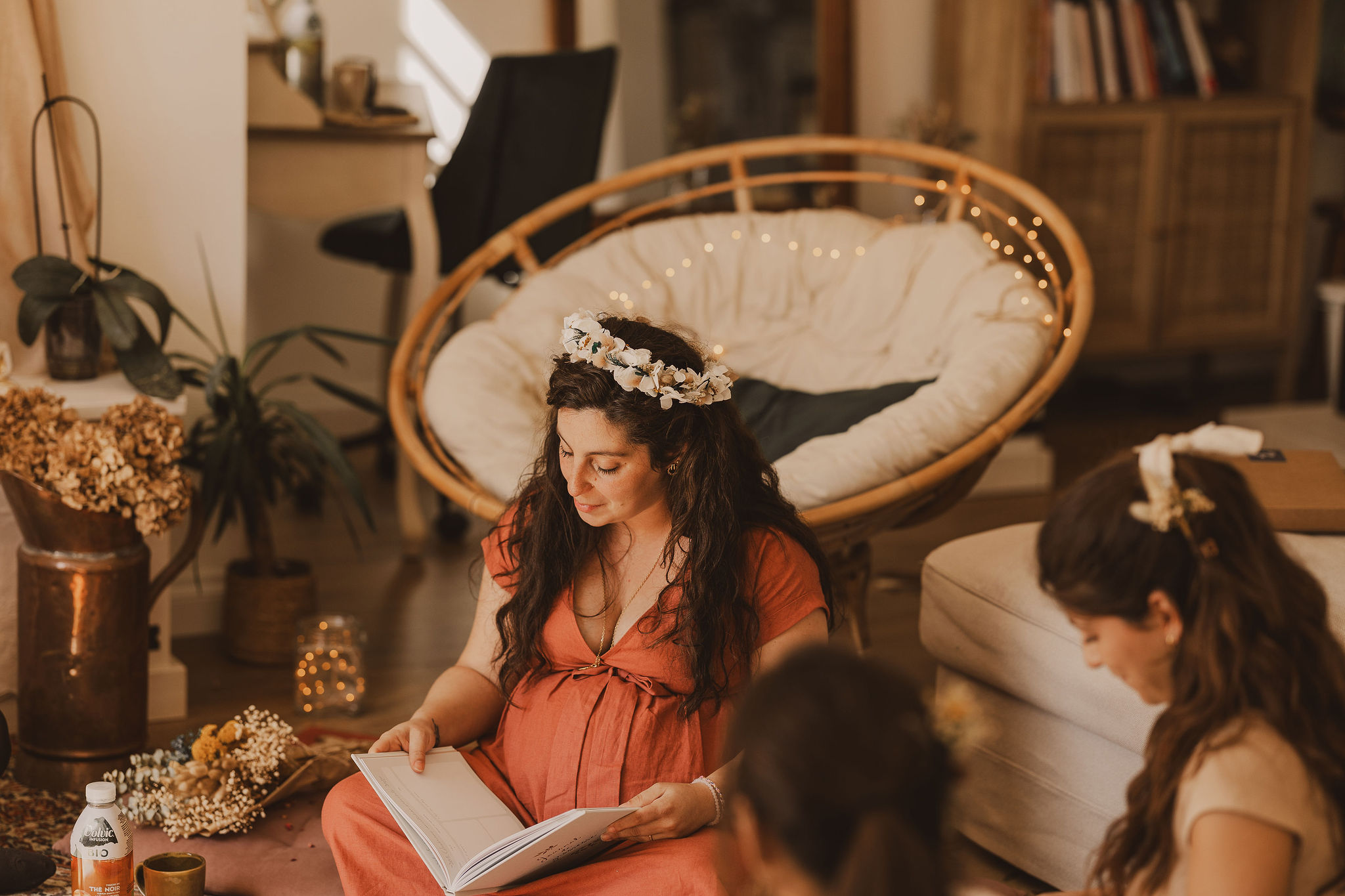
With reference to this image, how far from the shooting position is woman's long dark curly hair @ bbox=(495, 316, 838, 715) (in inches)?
61.6

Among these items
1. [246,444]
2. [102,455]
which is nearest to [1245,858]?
[102,455]

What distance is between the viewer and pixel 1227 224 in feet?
→ 15.1

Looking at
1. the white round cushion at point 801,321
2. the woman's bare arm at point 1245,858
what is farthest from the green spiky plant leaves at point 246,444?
the woman's bare arm at point 1245,858

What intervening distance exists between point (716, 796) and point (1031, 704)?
0.57 meters

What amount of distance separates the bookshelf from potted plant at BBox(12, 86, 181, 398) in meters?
2.66

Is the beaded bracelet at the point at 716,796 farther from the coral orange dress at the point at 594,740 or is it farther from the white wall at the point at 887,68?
the white wall at the point at 887,68

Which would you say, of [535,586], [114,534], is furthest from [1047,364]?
[114,534]

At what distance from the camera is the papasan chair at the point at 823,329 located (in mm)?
2318

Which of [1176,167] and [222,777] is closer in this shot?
[222,777]

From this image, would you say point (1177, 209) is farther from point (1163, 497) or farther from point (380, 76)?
point (1163, 497)

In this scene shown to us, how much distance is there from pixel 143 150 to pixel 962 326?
5.18ft

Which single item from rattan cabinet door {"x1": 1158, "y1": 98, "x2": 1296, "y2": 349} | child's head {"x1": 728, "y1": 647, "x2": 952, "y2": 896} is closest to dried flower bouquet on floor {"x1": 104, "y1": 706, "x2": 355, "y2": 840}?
child's head {"x1": 728, "y1": 647, "x2": 952, "y2": 896}

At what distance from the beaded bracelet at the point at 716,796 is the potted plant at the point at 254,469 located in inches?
49.0

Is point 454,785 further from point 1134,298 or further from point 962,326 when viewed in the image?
point 1134,298
